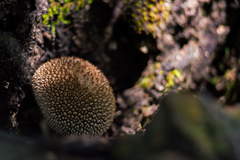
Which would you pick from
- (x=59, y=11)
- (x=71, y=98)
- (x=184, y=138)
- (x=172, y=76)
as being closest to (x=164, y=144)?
(x=184, y=138)

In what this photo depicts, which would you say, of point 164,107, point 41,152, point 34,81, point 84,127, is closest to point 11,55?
point 34,81

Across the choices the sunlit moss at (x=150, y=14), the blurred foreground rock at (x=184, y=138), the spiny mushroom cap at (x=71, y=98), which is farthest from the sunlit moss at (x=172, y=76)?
the blurred foreground rock at (x=184, y=138)

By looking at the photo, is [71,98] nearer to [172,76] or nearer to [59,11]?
[59,11]

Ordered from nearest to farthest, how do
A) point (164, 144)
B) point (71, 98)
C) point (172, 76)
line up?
point (164, 144), point (71, 98), point (172, 76)

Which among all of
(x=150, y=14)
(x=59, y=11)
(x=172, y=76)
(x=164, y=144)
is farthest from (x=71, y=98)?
(x=150, y=14)

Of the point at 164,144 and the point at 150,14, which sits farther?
the point at 150,14

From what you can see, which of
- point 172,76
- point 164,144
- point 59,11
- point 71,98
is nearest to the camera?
point 164,144

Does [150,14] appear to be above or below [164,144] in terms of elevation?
above

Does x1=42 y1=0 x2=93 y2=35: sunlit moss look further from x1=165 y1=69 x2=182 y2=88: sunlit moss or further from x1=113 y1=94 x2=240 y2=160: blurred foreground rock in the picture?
x1=113 y1=94 x2=240 y2=160: blurred foreground rock

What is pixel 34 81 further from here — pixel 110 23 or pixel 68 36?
pixel 110 23
